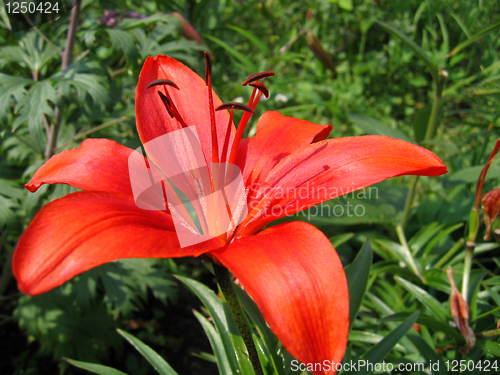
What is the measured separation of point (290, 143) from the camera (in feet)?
2.55

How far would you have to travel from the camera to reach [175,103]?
2.57 feet

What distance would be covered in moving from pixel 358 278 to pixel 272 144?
1.18ft

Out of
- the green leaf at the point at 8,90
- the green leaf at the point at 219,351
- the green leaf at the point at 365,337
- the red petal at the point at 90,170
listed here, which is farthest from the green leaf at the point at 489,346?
the green leaf at the point at 8,90

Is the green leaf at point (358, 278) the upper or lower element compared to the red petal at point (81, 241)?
lower

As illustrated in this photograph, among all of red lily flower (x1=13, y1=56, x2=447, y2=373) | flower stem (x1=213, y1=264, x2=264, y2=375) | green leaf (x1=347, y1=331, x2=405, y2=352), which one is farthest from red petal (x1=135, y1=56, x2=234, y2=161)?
green leaf (x1=347, y1=331, x2=405, y2=352)

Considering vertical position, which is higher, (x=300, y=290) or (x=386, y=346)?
(x=300, y=290)

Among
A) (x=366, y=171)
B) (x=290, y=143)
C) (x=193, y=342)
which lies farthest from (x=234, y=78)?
(x=366, y=171)

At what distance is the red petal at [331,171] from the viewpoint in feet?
1.76

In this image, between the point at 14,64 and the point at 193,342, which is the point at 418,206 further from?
the point at 14,64

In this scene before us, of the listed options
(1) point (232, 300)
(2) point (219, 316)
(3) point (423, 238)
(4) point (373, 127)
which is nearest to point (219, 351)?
(2) point (219, 316)

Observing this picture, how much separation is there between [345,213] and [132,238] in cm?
108

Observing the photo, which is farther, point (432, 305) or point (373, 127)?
point (373, 127)

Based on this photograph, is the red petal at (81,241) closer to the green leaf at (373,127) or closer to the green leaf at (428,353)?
the green leaf at (428,353)

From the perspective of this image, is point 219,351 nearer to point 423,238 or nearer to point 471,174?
point 423,238
